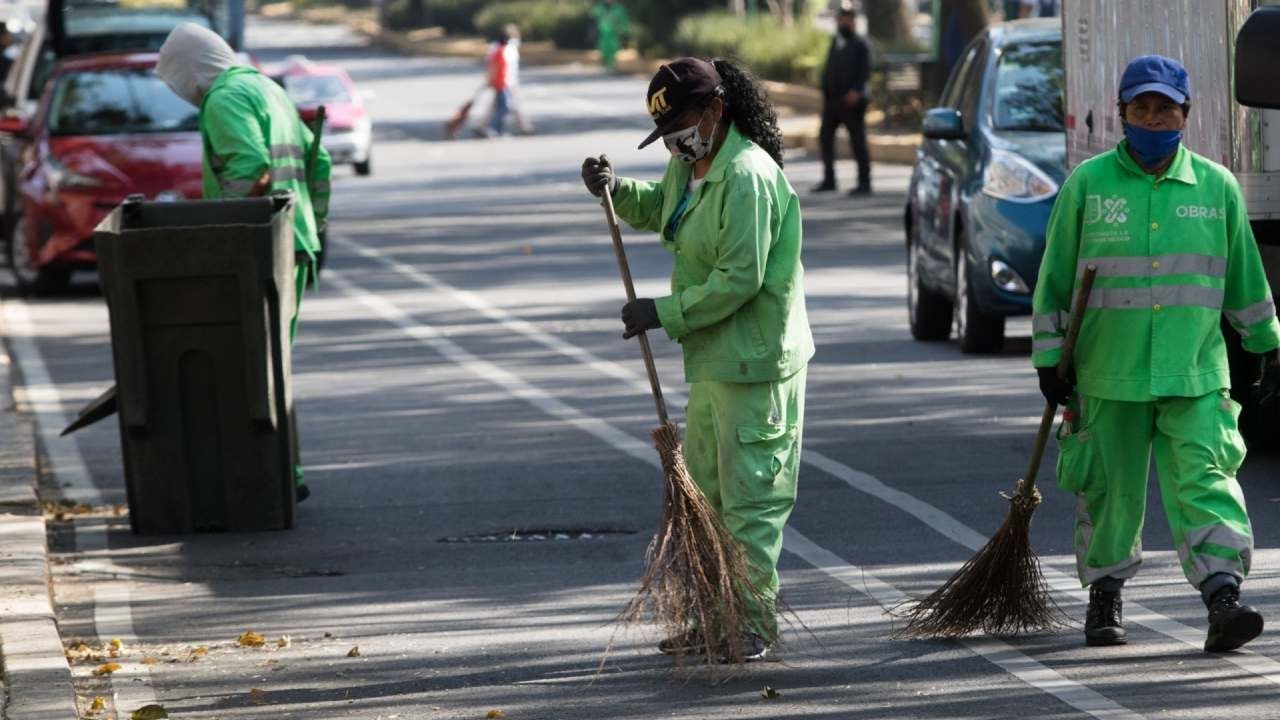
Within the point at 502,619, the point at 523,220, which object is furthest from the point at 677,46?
the point at 502,619

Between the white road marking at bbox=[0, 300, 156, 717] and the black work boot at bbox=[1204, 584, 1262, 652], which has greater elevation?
the black work boot at bbox=[1204, 584, 1262, 652]

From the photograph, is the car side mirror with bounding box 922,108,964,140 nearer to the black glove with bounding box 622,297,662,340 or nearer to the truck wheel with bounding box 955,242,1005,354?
the truck wheel with bounding box 955,242,1005,354

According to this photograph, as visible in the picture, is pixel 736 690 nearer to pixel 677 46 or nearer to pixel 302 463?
pixel 302 463

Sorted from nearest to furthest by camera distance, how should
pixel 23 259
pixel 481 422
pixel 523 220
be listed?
pixel 481 422
pixel 23 259
pixel 523 220

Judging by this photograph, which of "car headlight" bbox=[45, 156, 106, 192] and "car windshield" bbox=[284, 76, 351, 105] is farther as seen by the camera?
"car windshield" bbox=[284, 76, 351, 105]

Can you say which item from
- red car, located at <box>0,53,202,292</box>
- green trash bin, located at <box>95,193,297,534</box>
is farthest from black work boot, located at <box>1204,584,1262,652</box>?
red car, located at <box>0,53,202,292</box>

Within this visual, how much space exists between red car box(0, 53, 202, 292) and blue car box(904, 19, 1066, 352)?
5.64 metres

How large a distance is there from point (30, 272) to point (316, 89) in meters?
15.6

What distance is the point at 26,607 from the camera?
8094 mm

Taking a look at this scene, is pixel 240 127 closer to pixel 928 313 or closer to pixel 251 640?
pixel 251 640

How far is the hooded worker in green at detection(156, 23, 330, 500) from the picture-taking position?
1021 centimetres

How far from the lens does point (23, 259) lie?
19281mm

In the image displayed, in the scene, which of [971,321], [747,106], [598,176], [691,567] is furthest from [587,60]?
[691,567]

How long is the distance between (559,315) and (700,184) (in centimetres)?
995
